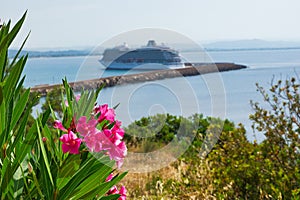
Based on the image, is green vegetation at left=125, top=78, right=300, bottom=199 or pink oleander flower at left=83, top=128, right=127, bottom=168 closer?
pink oleander flower at left=83, top=128, right=127, bottom=168

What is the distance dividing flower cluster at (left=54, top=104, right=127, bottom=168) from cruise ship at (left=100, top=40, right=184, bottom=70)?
47.1 inches

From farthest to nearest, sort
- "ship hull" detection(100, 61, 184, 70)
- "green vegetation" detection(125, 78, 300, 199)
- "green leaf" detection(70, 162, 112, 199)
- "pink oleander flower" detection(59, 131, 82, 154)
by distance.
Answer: "green vegetation" detection(125, 78, 300, 199) → "ship hull" detection(100, 61, 184, 70) → "green leaf" detection(70, 162, 112, 199) → "pink oleander flower" detection(59, 131, 82, 154)

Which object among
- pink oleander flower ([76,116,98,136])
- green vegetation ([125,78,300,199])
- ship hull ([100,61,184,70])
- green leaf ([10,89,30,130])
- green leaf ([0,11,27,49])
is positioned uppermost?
green leaf ([0,11,27,49])

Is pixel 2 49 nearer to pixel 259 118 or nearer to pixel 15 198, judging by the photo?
pixel 15 198

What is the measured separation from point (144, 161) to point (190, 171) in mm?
1755

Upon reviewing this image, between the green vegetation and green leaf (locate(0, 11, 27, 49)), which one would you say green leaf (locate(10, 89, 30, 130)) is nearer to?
green leaf (locate(0, 11, 27, 49))

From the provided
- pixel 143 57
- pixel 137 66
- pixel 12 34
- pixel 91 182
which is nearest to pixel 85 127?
pixel 91 182

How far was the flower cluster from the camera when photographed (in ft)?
4.18

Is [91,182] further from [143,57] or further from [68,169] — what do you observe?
[143,57]

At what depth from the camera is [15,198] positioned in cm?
149

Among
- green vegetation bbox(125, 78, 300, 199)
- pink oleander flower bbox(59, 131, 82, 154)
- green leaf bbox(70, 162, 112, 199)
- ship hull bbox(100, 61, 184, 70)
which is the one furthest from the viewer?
green vegetation bbox(125, 78, 300, 199)

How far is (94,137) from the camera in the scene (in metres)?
1.31

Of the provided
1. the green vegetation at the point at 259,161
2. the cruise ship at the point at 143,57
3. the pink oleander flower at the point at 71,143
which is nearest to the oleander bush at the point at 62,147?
the pink oleander flower at the point at 71,143

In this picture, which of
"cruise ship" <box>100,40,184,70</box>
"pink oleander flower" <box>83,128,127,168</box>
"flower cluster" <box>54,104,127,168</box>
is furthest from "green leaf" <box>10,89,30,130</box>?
"cruise ship" <box>100,40,184,70</box>
